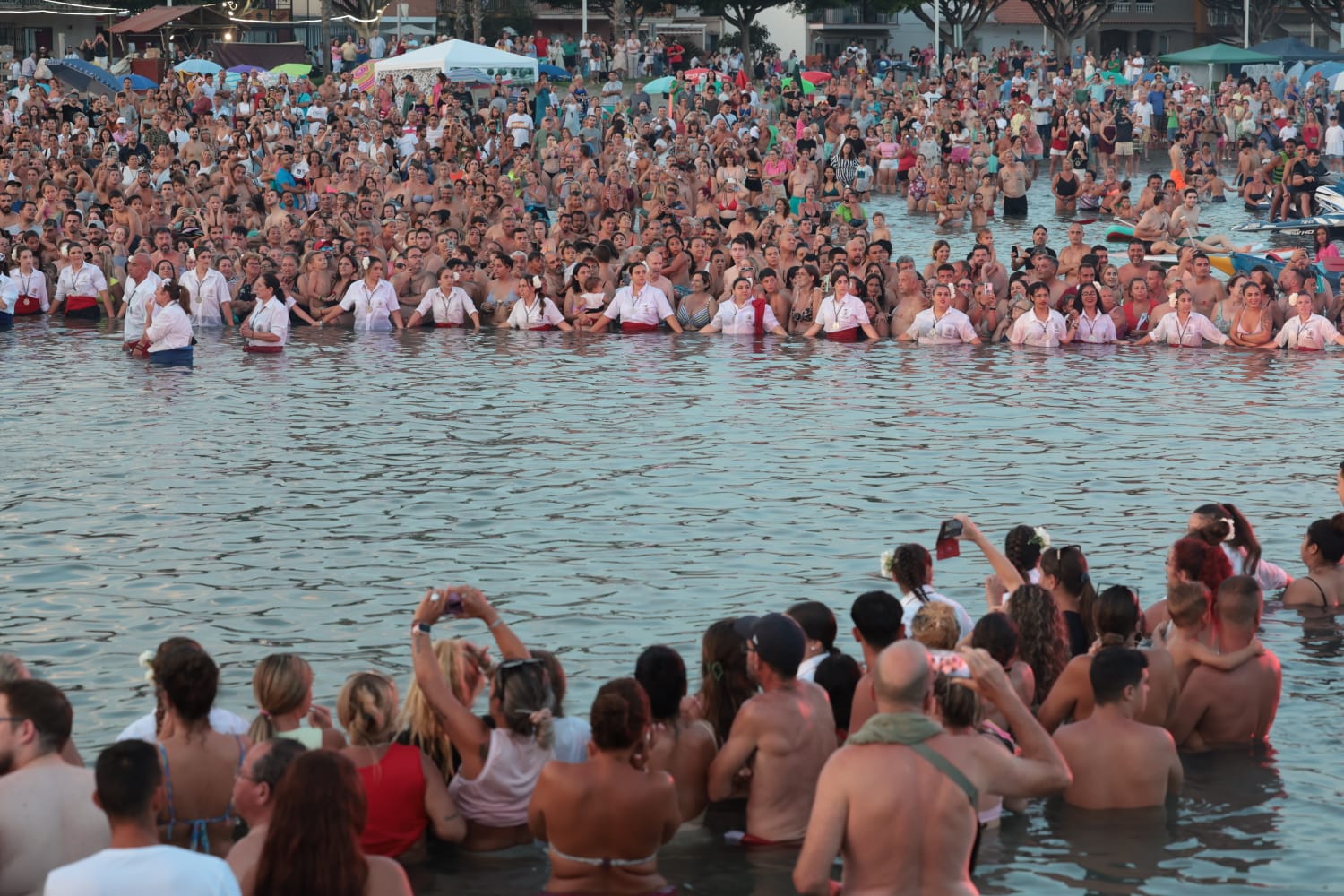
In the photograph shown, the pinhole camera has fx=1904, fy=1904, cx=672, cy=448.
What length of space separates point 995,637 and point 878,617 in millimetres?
487

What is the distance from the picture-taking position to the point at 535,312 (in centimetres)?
2512

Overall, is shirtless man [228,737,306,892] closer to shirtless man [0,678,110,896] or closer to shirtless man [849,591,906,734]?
shirtless man [0,678,110,896]

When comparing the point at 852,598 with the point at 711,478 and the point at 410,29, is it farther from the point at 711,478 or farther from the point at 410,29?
the point at 410,29

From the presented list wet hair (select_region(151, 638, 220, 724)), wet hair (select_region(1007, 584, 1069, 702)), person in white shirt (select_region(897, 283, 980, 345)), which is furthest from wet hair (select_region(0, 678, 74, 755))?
person in white shirt (select_region(897, 283, 980, 345))

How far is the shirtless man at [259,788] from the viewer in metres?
5.68

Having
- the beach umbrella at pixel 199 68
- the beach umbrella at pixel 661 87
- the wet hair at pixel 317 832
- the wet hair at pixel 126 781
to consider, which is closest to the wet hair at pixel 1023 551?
the wet hair at pixel 317 832

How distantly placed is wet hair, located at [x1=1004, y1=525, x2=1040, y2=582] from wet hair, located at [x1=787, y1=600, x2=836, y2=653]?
6.04ft

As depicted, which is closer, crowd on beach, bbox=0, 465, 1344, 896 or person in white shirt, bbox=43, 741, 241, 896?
person in white shirt, bbox=43, 741, 241, 896

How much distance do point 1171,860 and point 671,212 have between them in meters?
24.8

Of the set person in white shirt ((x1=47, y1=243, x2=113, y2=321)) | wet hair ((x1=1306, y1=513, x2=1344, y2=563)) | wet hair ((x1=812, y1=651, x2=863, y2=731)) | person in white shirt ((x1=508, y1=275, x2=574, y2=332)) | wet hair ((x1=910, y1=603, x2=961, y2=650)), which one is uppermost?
person in white shirt ((x1=47, y1=243, x2=113, y2=321))

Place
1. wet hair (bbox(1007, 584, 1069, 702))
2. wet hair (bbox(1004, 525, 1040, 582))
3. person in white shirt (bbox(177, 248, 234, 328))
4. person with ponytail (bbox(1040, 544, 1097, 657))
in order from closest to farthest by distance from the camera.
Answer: wet hair (bbox(1007, 584, 1069, 702)), person with ponytail (bbox(1040, 544, 1097, 657)), wet hair (bbox(1004, 525, 1040, 582)), person in white shirt (bbox(177, 248, 234, 328))

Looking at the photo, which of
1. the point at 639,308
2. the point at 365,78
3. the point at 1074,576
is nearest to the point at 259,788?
the point at 1074,576

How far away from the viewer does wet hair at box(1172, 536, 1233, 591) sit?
9203 mm

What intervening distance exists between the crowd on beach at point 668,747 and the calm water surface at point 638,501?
207 millimetres
